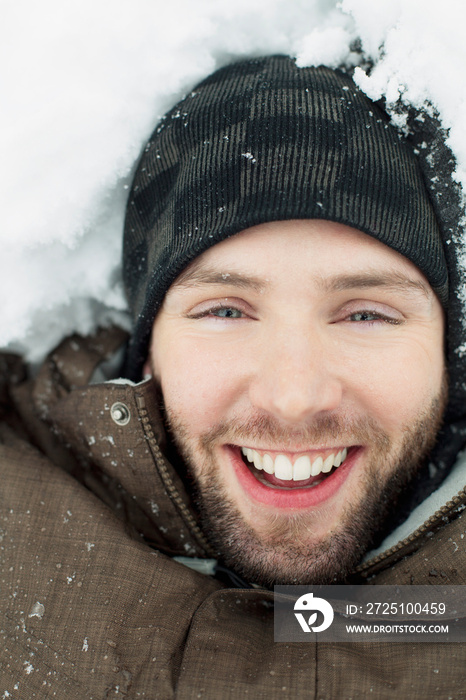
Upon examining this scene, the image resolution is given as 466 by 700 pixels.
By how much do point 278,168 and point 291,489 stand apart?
99cm

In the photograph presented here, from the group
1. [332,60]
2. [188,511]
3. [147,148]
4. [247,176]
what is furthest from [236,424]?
[332,60]

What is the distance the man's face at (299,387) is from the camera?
1499mm

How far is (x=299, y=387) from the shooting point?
1.46 meters

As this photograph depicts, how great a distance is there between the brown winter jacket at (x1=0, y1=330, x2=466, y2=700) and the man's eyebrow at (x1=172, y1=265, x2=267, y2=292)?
0.37 meters

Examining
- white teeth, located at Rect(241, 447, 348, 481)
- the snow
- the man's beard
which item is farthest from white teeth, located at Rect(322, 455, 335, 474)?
the snow

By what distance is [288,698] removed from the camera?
52.1 inches

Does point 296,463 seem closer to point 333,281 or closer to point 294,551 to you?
point 294,551

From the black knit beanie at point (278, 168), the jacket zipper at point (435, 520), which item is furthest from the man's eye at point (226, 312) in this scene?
the jacket zipper at point (435, 520)

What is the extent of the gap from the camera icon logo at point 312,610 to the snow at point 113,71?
4.35 ft

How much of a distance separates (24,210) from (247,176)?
2.45ft

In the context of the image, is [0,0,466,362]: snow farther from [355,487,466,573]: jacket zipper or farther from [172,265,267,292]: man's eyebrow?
[355,487,466,573]: jacket zipper

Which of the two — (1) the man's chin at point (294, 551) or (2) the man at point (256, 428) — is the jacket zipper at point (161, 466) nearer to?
(2) the man at point (256, 428)

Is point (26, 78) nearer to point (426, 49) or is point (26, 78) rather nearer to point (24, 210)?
point (24, 210)

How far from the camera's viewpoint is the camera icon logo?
4.81ft
